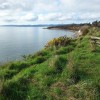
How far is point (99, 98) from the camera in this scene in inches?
349

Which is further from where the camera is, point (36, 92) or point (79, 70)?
point (79, 70)

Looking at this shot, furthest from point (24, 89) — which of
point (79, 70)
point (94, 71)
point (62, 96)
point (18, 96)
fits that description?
point (94, 71)

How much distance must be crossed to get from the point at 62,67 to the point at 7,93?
11.7 feet

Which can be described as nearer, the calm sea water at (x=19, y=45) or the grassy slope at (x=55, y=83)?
the grassy slope at (x=55, y=83)

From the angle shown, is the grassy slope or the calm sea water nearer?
the grassy slope

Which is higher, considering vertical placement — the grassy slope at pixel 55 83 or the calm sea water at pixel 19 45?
the grassy slope at pixel 55 83

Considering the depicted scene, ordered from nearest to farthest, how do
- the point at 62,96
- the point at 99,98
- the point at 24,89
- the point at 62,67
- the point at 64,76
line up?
1. the point at 99,98
2. the point at 62,96
3. the point at 24,89
4. the point at 64,76
5. the point at 62,67

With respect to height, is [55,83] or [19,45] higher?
[55,83]

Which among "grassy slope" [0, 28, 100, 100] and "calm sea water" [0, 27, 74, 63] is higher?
"grassy slope" [0, 28, 100, 100]

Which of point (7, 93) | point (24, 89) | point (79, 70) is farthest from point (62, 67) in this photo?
point (7, 93)

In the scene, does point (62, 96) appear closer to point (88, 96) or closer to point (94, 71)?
point (88, 96)

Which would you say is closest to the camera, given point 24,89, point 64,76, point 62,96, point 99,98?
point 99,98

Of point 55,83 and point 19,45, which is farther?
point 19,45

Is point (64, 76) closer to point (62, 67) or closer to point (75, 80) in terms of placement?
point (75, 80)
